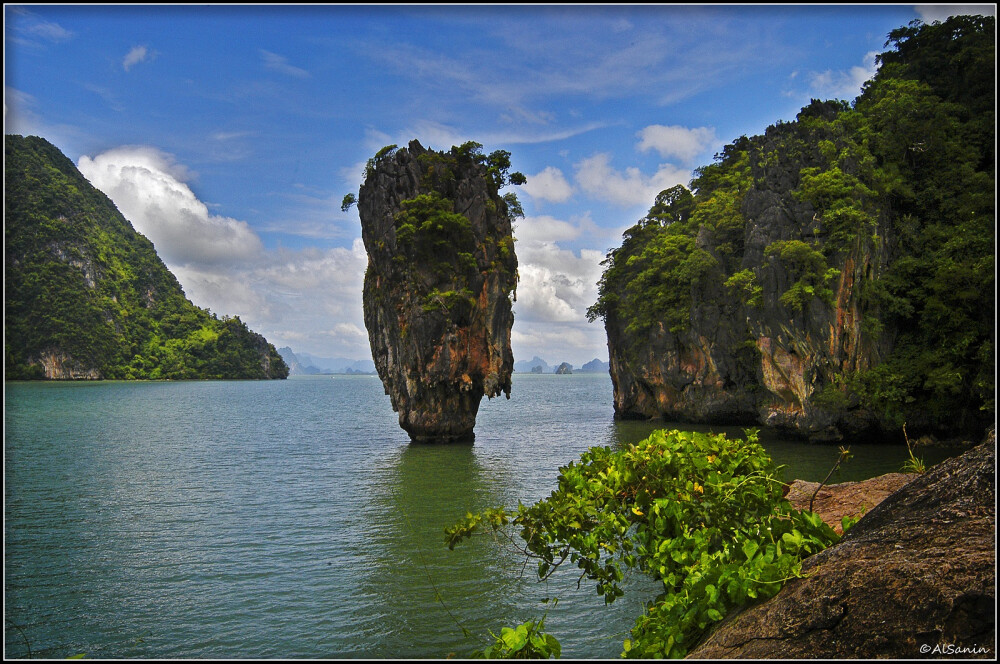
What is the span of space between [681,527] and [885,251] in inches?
1014

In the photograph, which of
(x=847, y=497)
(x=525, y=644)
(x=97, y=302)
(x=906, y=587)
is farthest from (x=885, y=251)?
(x=97, y=302)

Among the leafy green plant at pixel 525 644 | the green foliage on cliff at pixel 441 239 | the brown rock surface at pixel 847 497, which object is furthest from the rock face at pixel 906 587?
the green foliage on cliff at pixel 441 239

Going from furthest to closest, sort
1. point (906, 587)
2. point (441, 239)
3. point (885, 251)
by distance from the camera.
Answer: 1. point (441, 239)
2. point (885, 251)
3. point (906, 587)

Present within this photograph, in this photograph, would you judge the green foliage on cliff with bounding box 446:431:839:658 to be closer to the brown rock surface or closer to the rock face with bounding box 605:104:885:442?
the brown rock surface

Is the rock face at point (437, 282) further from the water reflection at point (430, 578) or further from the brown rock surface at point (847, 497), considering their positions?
the brown rock surface at point (847, 497)

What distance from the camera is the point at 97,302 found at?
119312 millimetres

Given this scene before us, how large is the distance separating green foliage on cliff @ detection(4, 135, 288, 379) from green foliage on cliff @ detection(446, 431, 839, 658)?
106440 millimetres

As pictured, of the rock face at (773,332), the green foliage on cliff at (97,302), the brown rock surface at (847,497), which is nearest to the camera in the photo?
the brown rock surface at (847,497)

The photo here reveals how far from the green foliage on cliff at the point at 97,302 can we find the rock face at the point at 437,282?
3256 inches

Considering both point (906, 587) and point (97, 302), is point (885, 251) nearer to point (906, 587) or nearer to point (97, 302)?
point (906, 587)

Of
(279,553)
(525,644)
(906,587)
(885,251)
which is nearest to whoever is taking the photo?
(906,587)

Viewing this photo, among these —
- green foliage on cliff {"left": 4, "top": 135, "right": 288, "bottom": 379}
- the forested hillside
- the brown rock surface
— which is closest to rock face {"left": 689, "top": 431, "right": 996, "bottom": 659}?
the brown rock surface

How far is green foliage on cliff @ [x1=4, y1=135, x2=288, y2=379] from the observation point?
97625 mm

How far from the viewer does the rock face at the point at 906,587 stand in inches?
113
